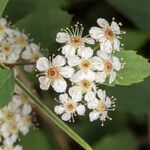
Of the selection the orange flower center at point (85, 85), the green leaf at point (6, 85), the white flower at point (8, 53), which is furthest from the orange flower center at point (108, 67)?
the white flower at point (8, 53)

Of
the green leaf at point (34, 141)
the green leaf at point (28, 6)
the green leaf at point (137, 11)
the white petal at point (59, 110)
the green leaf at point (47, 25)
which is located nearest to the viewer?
the white petal at point (59, 110)

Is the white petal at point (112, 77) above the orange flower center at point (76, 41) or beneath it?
beneath

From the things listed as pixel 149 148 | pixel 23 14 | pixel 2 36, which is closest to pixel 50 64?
pixel 2 36

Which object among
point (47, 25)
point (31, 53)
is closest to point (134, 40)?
point (47, 25)

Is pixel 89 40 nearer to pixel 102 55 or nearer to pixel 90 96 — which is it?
pixel 102 55

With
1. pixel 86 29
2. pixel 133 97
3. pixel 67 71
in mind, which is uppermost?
pixel 67 71

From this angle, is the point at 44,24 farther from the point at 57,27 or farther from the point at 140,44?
the point at 140,44

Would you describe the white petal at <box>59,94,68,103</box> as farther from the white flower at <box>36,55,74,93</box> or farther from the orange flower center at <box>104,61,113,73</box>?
the orange flower center at <box>104,61,113,73</box>

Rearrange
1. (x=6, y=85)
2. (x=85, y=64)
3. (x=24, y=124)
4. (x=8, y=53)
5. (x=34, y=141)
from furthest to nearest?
1. (x=34, y=141)
2. (x=24, y=124)
3. (x=8, y=53)
4. (x=85, y=64)
5. (x=6, y=85)

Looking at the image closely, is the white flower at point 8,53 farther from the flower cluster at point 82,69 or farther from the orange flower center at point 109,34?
the orange flower center at point 109,34
